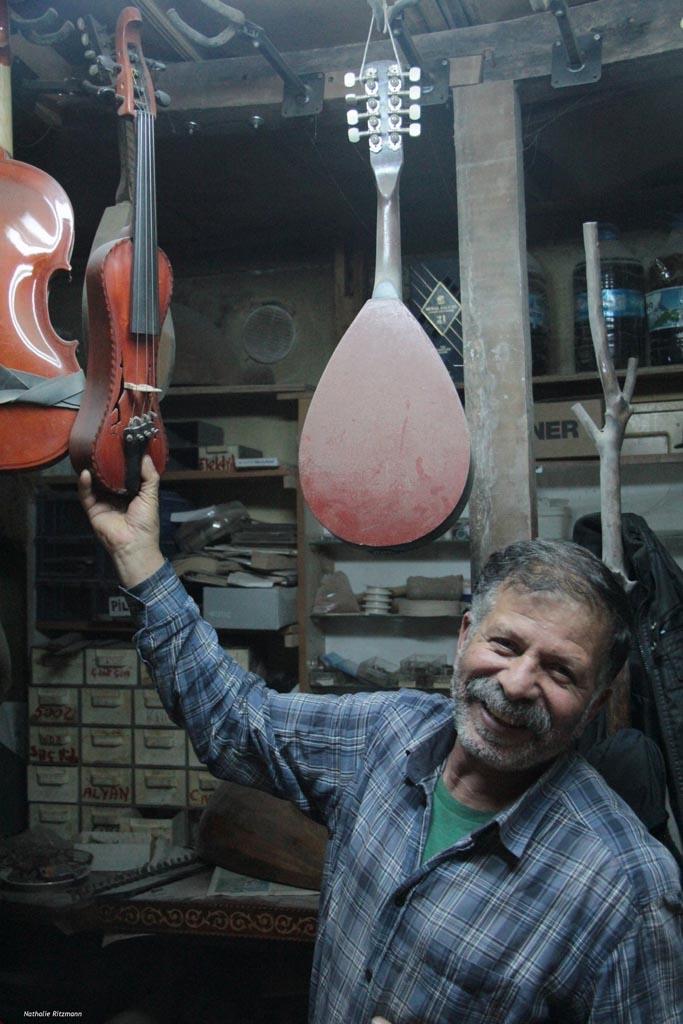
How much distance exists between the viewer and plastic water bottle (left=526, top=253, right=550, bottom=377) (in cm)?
341

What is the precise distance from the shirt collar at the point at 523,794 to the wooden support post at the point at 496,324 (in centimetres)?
29

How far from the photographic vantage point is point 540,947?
120 centimetres

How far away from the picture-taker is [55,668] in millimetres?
3734

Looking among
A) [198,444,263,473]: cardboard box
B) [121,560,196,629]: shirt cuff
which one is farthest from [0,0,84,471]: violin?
[198,444,263,473]: cardboard box

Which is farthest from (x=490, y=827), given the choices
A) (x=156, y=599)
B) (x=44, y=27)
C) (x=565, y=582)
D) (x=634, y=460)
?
(x=634, y=460)

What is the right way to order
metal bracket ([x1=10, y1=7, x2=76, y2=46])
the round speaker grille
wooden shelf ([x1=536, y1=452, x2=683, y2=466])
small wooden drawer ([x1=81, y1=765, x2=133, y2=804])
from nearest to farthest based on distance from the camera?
metal bracket ([x1=10, y1=7, x2=76, y2=46])
wooden shelf ([x1=536, y1=452, x2=683, y2=466])
small wooden drawer ([x1=81, y1=765, x2=133, y2=804])
the round speaker grille

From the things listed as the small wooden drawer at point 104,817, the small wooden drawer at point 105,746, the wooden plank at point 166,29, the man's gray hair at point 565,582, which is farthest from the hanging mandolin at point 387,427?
the small wooden drawer at point 104,817

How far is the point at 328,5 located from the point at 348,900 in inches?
67.4

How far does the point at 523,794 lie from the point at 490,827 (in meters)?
0.07

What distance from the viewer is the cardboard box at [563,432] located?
132 inches

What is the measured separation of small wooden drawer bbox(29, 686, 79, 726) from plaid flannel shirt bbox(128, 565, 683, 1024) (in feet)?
7.90

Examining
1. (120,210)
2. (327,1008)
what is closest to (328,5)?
(120,210)

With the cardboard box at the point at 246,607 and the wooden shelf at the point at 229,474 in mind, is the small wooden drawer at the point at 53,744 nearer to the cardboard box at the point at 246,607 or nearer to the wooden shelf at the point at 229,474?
the cardboard box at the point at 246,607

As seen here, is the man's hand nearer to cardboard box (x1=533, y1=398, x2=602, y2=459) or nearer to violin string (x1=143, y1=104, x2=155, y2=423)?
violin string (x1=143, y1=104, x2=155, y2=423)
